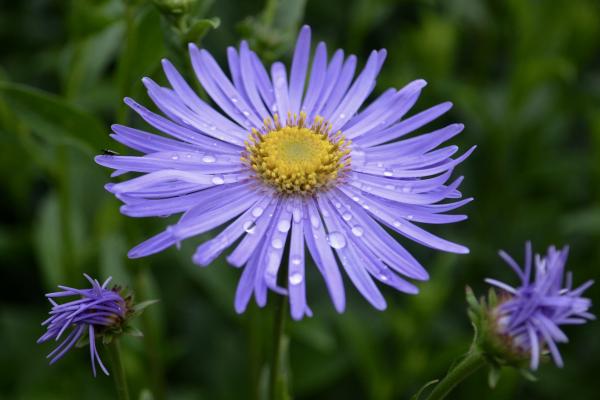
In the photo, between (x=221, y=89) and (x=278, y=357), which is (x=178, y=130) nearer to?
(x=221, y=89)

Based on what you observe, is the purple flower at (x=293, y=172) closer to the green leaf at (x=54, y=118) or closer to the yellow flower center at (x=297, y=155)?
the yellow flower center at (x=297, y=155)

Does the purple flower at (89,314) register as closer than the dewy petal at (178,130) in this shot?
Yes

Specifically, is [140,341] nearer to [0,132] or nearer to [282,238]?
[0,132]

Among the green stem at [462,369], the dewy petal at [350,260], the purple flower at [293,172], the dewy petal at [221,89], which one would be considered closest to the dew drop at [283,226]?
the purple flower at [293,172]

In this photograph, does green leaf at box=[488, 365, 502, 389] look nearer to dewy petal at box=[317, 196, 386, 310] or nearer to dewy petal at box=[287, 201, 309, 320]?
dewy petal at box=[317, 196, 386, 310]

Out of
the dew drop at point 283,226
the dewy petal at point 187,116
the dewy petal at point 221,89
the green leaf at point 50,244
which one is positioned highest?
the green leaf at point 50,244

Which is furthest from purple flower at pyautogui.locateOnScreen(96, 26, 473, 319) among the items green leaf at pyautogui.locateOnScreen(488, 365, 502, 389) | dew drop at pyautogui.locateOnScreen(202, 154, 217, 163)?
green leaf at pyautogui.locateOnScreen(488, 365, 502, 389)
